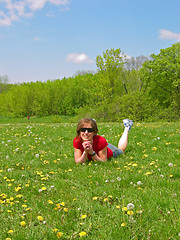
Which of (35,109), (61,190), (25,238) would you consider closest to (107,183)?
(61,190)

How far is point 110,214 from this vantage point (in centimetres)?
323

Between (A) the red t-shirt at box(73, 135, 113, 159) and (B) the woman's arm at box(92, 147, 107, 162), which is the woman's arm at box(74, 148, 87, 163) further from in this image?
(B) the woman's arm at box(92, 147, 107, 162)

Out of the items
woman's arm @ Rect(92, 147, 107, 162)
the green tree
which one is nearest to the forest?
the green tree

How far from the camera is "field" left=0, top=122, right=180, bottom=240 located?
2.87 meters

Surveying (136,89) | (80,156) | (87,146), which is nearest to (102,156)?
(80,156)

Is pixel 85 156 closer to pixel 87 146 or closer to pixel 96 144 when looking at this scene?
pixel 96 144

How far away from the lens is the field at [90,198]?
9.40ft

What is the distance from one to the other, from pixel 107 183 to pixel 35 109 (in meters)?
51.4

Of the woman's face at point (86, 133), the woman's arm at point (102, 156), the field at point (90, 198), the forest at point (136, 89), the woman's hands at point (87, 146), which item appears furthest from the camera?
the forest at point (136, 89)

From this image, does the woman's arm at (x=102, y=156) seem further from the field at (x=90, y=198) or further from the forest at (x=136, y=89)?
the forest at (x=136, y=89)

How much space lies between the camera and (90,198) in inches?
151

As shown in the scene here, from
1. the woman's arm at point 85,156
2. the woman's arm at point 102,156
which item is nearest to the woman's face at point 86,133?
the woman's arm at point 85,156

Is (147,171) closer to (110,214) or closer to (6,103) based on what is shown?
(110,214)

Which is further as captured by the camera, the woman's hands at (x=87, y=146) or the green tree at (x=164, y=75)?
the green tree at (x=164, y=75)
